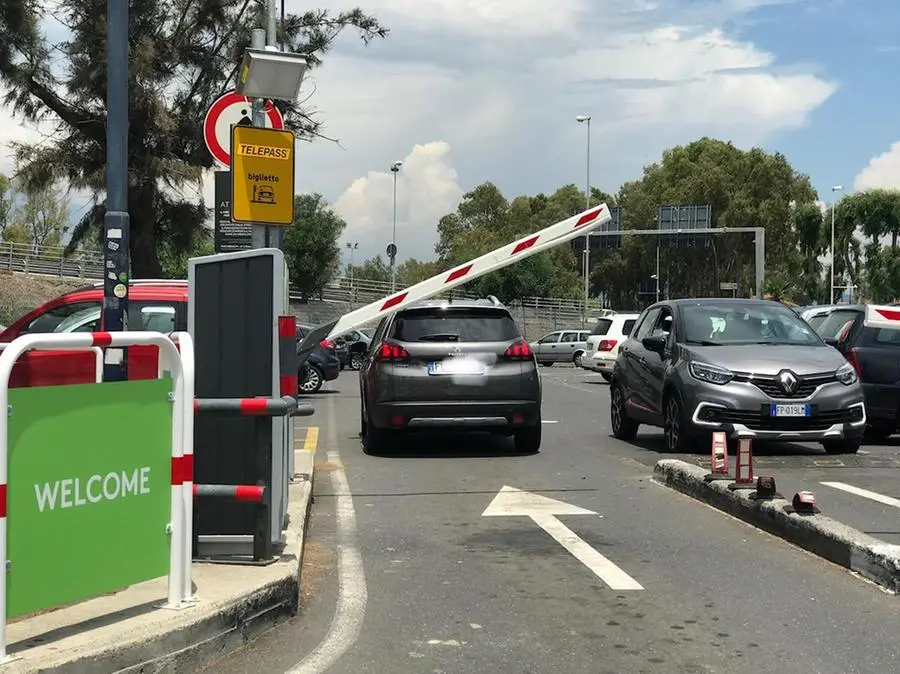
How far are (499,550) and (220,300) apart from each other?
→ 2449mm

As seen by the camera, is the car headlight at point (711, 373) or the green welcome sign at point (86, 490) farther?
the car headlight at point (711, 373)

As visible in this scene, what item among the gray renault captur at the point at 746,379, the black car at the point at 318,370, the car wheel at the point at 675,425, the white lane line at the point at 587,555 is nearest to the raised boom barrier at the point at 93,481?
the white lane line at the point at 587,555

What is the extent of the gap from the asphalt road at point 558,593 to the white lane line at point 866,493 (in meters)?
1.42

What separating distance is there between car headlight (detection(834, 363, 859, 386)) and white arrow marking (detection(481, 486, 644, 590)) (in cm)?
381

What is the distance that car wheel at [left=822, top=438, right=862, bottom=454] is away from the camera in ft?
35.7

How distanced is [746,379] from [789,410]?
0.50 meters

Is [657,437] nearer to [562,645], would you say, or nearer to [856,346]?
[856,346]

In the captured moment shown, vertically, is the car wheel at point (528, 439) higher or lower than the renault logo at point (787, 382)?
lower

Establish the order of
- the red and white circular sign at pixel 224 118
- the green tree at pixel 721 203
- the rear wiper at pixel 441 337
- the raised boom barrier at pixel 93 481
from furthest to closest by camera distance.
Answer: the green tree at pixel 721 203
the rear wiper at pixel 441 337
the red and white circular sign at pixel 224 118
the raised boom barrier at pixel 93 481

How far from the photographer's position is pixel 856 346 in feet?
41.0

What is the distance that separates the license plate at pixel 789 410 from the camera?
33.8 ft

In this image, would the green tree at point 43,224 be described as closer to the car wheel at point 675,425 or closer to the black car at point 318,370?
the black car at point 318,370

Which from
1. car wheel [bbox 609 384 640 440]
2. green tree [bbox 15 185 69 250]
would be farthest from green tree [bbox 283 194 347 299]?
car wheel [bbox 609 384 640 440]

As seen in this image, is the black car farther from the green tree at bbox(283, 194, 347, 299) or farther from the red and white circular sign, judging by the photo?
the green tree at bbox(283, 194, 347, 299)
